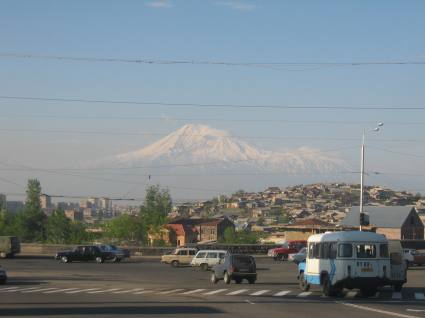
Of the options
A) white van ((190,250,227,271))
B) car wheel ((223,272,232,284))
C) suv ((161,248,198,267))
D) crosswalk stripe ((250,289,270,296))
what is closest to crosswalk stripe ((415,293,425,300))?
crosswalk stripe ((250,289,270,296))

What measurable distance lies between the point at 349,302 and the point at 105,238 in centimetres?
11336

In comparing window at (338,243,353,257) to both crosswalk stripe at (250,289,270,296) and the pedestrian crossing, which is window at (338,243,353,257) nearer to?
the pedestrian crossing

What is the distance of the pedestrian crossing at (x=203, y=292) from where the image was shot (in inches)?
1213

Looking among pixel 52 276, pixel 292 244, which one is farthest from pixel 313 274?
pixel 292 244

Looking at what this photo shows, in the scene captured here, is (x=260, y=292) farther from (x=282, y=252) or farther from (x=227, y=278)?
(x=282, y=252)

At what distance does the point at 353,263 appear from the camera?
96.4 ft

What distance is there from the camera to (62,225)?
13200 cm

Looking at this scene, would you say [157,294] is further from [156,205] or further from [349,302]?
[156,205]

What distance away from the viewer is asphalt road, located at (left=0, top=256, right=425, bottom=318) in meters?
22.7

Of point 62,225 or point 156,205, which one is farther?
point 156,205

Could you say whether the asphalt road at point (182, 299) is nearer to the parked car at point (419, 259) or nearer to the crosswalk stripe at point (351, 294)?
the crosswalk stripe at point (351, 294)

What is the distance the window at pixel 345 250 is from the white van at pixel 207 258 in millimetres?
24769

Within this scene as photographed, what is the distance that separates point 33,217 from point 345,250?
116m

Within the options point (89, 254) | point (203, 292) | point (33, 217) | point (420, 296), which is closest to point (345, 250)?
point (420, 296)
